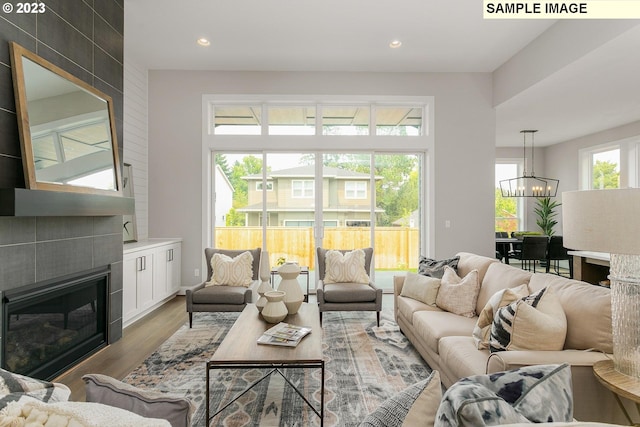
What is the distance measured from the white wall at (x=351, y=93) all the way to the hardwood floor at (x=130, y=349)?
1131 millimetres

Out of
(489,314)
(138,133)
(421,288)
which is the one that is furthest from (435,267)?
(138,133)

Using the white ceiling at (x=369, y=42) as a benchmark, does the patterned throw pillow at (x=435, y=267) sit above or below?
below

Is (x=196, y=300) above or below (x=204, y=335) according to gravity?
above

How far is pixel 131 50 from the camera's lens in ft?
14.8

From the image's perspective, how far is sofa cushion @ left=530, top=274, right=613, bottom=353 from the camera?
1781mm

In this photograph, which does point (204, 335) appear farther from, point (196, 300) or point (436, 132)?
point (436, 132)

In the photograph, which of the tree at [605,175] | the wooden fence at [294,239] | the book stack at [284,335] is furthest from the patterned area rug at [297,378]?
the tree at [605,175]

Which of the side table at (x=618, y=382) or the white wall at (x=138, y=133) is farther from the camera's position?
the white wall at (x=138, y=133)

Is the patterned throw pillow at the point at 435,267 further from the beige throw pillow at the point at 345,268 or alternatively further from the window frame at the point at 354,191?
the window frame at the point at 354,191

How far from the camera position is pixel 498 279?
271cm

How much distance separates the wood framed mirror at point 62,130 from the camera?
2225 mm

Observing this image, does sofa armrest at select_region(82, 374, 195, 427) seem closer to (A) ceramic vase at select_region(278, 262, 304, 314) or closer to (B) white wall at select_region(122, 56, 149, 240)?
(A) ceramic vase at select_region(278, 262, 304, 314)

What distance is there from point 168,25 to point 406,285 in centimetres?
383

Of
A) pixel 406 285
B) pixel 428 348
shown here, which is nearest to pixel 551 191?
pixel 406 285
